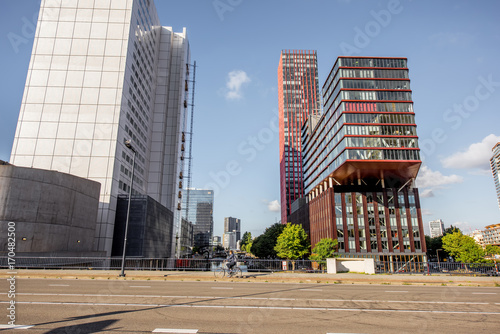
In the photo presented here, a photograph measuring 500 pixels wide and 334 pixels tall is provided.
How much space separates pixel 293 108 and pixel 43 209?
15040cm

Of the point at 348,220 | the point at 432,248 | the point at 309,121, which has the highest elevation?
the point at 309,121

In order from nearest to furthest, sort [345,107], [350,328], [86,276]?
[350,328], [86,276], [345,107]

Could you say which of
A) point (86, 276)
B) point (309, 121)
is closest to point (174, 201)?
point (86, 276)

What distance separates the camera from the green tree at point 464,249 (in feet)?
207

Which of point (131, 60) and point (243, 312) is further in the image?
point (131, 60)

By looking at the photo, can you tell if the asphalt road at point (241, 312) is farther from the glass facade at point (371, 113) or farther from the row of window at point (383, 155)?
the glass facade at point (371, 113)

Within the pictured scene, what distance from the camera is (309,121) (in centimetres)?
11419

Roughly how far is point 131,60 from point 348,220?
67771 millimetres

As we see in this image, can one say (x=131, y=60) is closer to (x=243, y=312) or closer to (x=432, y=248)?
(x=243, y=312)

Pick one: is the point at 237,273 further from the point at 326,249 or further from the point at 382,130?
the point at 382,130

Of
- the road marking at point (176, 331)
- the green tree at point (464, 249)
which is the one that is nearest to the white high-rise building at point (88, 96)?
the road marking at point (176, 331)

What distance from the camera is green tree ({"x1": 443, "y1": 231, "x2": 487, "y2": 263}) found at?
63.2 m

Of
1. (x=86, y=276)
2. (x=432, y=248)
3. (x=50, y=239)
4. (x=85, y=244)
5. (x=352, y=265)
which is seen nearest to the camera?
(x=86, y=276)

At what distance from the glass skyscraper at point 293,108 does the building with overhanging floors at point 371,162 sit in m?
74.1
